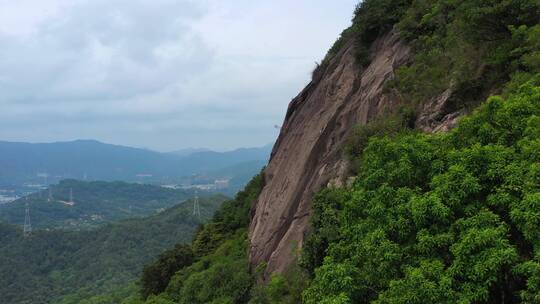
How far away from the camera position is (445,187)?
947 cm

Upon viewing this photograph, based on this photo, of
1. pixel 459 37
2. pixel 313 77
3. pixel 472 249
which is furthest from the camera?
pixel 313 77

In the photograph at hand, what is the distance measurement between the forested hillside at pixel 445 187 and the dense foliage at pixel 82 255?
91.3m

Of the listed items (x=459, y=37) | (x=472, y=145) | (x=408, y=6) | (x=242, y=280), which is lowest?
(x=242, y=280)

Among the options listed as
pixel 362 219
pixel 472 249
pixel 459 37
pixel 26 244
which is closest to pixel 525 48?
pixel 459 37

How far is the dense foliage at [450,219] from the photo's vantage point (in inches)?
322

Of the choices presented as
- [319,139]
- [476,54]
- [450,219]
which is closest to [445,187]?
[450,219]

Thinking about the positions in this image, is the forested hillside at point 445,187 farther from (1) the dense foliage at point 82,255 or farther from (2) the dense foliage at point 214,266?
(1) the dense foliage at point 82,255

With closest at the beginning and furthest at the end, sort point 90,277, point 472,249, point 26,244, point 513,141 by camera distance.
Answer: point 472,249 < point 513,141 < point 90,277 < point 26,244

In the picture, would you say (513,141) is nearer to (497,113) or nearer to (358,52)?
(497,113)

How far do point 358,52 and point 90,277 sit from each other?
110078 millimetres

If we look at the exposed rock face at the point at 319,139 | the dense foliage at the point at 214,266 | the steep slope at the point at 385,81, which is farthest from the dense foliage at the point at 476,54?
the dense foliage at the point at 214,266

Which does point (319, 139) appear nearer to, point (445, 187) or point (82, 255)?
point (445, 187)

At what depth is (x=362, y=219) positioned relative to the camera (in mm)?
11406

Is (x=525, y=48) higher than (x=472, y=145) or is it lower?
higher
